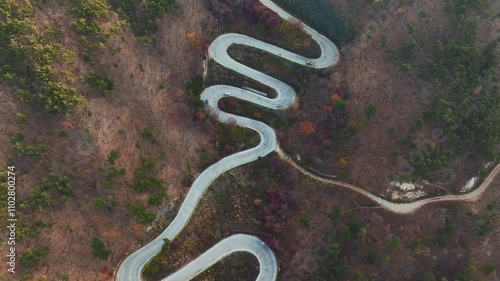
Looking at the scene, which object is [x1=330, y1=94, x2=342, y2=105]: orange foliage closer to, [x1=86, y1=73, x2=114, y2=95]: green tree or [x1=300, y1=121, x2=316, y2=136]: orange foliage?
[x1=300, y1=121, x2=316, y2=136]: orange foliage

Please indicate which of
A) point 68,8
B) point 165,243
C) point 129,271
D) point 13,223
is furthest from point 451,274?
point 68,8

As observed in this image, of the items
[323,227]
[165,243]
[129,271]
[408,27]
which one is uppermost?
[408,27]

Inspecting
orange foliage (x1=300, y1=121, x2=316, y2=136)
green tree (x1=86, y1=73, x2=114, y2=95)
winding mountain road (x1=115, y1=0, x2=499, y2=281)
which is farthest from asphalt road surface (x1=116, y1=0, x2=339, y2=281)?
green tree (x1=86, y1=73, x2=114, y2=95)

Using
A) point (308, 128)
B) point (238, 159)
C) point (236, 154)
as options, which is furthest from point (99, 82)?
point (308, 128)

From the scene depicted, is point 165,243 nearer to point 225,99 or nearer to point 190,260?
point 190,260

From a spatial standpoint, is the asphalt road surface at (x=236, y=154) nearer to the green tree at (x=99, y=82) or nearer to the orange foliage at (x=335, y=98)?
the orange foliage at (x=335, y=98)

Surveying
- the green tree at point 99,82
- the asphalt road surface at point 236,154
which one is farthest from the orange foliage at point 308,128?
the green tree at point 99,82

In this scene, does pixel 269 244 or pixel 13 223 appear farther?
pixel 269 244
